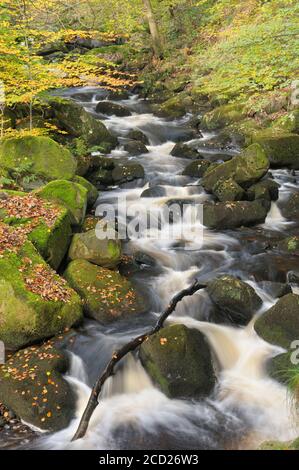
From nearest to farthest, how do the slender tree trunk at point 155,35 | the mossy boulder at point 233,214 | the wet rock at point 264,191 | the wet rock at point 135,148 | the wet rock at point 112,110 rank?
the mossy boulder at point 233,214 → the wet rock at point 264,191 → the wet rock at point 135,148 → the wet rock at point 112,110 → the slender tree trunk at point 155,35

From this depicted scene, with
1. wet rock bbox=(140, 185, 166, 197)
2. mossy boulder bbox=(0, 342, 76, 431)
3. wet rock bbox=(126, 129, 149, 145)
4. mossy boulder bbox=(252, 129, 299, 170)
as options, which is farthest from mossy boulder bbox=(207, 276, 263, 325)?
wet rock bbox=(126, 129, 149, 145)

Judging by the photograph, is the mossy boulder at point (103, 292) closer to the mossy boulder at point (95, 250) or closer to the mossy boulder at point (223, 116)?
the mossy boulder at point (95, 250)

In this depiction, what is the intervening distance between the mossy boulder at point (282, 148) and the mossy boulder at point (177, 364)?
323 inches

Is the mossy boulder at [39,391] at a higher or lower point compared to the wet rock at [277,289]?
lower

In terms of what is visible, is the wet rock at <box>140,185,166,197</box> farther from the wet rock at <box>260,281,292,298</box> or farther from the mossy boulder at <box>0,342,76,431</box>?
the mossy boulder at <box>0,342,76,431</box>

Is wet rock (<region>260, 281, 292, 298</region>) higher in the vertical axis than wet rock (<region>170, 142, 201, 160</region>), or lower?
lower

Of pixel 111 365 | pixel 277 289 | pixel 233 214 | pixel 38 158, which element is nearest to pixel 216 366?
pixel 111 365

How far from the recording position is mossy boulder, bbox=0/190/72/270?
7758mm

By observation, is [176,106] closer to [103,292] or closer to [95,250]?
[95,250]

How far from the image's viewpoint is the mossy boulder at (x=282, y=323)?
6.44 m

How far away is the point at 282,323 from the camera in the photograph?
6.59 metres

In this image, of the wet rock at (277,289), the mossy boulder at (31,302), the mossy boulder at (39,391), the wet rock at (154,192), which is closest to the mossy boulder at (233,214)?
the wet rock at (154,192)

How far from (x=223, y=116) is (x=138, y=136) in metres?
3.53

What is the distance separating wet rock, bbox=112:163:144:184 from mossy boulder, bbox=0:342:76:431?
291 inches
